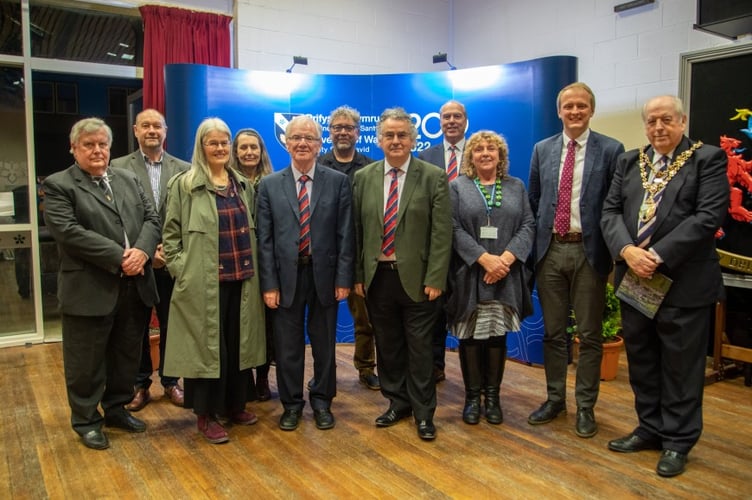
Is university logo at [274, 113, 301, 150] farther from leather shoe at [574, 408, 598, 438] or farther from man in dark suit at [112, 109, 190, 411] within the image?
leather shoe at [574, 408, 598, 438]

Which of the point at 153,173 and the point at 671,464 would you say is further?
the point at 153,173

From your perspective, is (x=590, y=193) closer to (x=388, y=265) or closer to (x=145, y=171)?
(x=388, y=265)

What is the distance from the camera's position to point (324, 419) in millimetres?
3221

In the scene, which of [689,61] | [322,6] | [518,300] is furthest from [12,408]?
[689,61]

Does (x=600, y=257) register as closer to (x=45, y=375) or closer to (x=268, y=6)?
(x=45, y=375)

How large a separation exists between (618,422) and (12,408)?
338 centimetres

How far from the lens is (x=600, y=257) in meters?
3.03

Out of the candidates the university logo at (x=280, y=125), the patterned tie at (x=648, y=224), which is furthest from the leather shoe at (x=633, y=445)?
the university logo at (x=280, y=125)

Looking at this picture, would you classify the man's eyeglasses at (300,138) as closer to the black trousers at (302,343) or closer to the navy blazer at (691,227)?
the black trousers at (302,343)

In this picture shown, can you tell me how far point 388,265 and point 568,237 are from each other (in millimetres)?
902

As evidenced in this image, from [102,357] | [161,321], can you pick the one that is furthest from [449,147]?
[102,357]

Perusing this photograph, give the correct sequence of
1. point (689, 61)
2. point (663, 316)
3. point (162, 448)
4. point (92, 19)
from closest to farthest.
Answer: point (663, 316) < point (162, 448) < point (689, 61) < point (92, 19)

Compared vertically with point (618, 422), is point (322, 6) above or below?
above

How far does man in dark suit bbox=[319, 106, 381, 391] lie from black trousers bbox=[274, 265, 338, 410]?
0.58m
